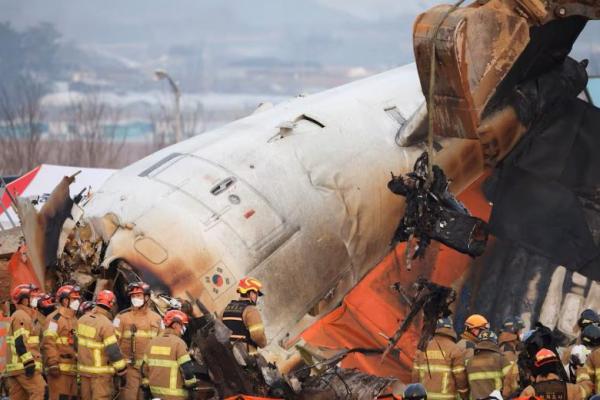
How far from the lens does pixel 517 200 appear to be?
19078mm

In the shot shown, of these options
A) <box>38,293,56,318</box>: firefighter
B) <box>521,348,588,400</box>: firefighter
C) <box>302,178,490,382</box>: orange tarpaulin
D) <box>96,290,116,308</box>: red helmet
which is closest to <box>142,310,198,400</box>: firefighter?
<box>96,290,116,308</box>: red helmet

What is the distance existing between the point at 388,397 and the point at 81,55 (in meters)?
129

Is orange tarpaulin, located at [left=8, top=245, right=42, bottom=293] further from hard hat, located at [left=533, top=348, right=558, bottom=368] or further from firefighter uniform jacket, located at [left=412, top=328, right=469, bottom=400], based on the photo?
hard hat, located at [left=533, top=348, right=558, bottom=368]

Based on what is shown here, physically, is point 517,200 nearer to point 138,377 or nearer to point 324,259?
point 324,259

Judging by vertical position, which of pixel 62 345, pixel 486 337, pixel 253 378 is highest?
pixel 486 337

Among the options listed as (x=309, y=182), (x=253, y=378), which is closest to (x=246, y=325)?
(x=253, y=378)

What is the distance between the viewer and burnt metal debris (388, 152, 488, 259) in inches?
672

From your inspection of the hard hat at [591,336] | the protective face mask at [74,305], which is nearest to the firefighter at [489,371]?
the hard hat at [591,336]

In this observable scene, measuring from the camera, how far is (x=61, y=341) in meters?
16.0

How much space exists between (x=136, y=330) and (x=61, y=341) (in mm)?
1252

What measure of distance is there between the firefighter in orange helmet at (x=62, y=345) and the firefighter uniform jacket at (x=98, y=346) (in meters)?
0.67

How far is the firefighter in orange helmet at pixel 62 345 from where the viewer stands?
1591cm

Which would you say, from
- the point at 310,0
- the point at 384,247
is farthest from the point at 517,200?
the point at 310,0

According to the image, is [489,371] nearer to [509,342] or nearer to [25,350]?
[509,342]
